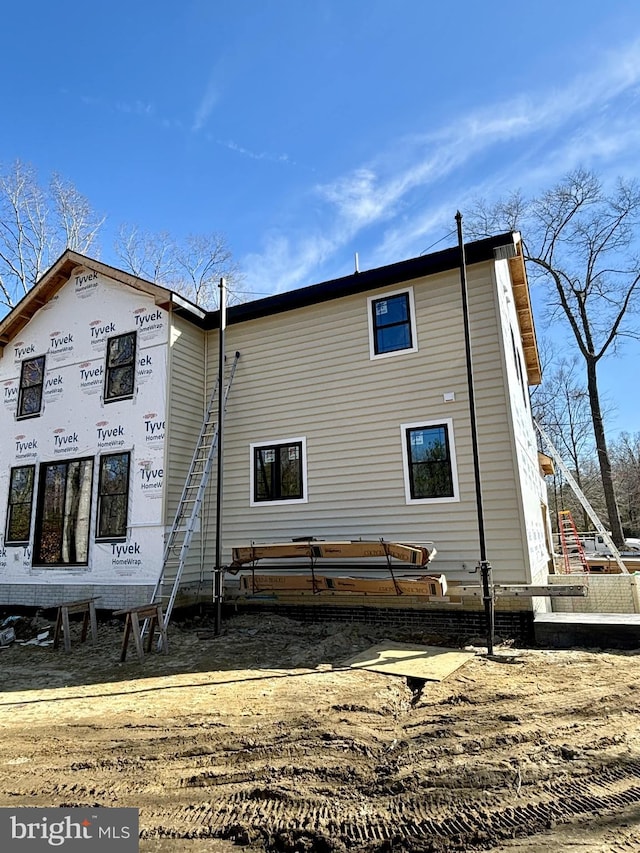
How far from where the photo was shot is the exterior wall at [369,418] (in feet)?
26.9

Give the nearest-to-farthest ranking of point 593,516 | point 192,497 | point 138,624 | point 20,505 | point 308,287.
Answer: point 138,624, point 308,287, point 192,497, point 593,516, point 20,505

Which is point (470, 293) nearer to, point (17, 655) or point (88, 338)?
point (88, 338)

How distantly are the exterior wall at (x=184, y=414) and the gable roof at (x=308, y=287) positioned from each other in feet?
1.98

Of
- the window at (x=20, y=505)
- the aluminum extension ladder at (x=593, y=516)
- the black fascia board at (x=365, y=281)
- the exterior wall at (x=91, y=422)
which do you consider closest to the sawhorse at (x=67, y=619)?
the exterior wall at (x=91, y=422)

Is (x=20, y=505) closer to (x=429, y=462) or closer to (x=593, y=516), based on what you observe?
(x=429, y=462)

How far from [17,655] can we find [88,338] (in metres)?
7.03

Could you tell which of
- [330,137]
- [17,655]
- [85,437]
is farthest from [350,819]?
[330,137]

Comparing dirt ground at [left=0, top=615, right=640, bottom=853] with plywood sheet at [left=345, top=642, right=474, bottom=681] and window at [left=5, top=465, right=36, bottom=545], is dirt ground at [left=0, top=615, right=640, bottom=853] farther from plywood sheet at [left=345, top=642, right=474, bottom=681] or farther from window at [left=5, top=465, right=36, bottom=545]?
window at [left=5, top=465, right=36, bottom=545]

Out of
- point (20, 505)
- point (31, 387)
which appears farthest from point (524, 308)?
point (20, 505)

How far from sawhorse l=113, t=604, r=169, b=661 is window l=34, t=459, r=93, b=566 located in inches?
150

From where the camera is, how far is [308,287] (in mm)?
10203

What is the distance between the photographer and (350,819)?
2838 millimetres

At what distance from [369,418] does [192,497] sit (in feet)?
13.6

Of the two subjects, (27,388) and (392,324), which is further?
(27,388)
